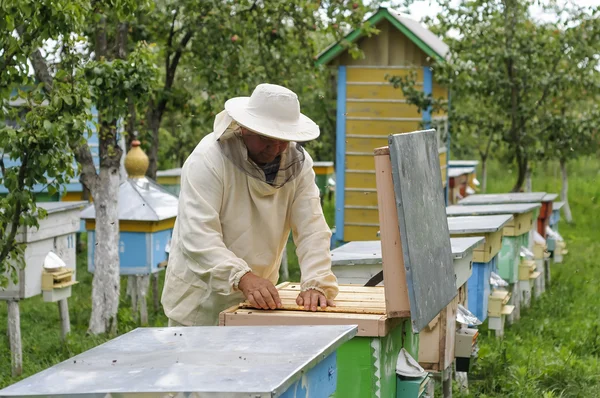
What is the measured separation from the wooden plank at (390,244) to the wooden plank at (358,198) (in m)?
6.77

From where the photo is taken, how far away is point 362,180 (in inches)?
400

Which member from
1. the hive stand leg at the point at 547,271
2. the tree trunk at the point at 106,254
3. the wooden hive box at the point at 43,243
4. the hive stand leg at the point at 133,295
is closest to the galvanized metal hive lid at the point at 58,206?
the wooden hive box at the point at 43,243

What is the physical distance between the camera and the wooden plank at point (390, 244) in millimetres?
3275

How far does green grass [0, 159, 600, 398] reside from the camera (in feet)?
18.7

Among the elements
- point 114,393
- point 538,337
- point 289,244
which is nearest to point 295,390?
point 114,393

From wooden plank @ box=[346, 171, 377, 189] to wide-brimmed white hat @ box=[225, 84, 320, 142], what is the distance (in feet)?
21.8

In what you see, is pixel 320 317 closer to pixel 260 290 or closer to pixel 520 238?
pixel 260 290

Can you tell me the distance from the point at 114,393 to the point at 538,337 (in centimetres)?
535

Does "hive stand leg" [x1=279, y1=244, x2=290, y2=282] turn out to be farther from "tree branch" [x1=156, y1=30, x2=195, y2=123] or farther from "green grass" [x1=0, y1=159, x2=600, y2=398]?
"tree branch" [x1=156, y1=30, x2=195, y2=123]

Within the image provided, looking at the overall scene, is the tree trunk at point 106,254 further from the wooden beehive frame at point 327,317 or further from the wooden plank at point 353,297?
the wooden beehive frame at point 327,317

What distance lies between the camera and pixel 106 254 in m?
6.88

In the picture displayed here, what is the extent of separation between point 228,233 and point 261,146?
0.36 m

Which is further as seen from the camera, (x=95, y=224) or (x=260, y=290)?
(x=95, y=224)

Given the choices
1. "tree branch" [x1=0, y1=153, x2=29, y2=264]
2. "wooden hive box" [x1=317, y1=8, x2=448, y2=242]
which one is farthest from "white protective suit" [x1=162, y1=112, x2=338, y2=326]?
"wooden hive box" [x1=317, y1=8, x2=448, y2=242]
